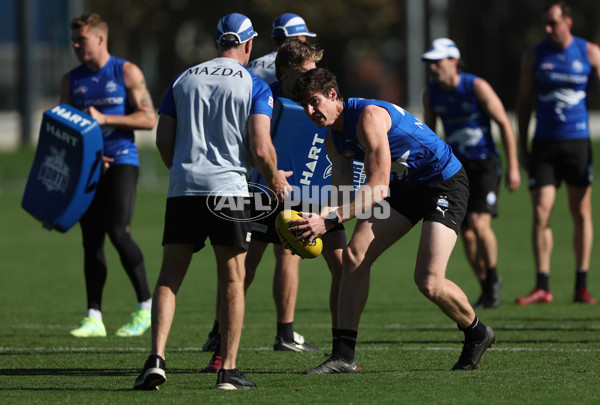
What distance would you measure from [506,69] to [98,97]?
139 feet

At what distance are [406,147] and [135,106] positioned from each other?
2.99 metres

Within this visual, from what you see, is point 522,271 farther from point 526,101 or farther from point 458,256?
point 526,101

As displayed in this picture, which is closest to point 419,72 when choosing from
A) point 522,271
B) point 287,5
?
point 287,5

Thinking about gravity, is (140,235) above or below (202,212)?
below

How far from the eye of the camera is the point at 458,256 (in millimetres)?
15797

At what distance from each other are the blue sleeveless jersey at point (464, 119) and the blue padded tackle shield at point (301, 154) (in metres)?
2.82

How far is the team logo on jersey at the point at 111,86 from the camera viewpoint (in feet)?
28.2

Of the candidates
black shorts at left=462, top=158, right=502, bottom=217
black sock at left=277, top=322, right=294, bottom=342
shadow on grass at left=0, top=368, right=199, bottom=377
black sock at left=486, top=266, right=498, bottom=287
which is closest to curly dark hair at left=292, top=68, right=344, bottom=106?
shadow on grass at left=0, top=368, right=199, bottom=377

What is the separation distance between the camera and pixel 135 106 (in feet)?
28.3

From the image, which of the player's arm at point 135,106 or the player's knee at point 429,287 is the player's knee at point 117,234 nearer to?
the player's arm at point 135,106

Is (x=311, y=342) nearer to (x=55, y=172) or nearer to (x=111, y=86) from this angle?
(x=55, y=172)

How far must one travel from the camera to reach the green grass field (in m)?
5.80

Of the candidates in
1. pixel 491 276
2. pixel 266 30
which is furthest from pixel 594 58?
pixel 266 30

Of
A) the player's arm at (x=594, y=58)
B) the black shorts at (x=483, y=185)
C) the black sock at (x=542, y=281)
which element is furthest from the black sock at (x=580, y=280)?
the player's arm at (x=594, y=58)
